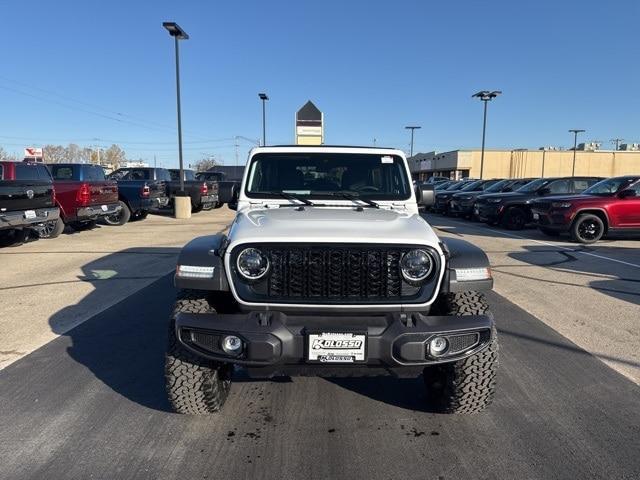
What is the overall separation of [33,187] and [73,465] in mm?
9290

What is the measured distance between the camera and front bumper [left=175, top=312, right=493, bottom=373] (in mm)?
2980

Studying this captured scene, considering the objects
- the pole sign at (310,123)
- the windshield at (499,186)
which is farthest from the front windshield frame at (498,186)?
the pole sign at (310,123)

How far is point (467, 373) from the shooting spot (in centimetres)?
336

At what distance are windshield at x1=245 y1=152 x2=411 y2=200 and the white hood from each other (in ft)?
1.70

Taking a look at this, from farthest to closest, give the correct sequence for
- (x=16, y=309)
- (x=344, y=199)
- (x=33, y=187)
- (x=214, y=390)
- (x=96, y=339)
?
(x=33, y=187)
(x=16, y=309)
(x=96, y=339)
(x=344, y=199)
(x=214, y=390)

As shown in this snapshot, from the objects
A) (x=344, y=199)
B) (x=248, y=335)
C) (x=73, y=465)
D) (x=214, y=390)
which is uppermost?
(x=344, y=199)

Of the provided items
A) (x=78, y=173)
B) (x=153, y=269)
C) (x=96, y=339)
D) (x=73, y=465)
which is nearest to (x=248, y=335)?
(x=73, y=465)

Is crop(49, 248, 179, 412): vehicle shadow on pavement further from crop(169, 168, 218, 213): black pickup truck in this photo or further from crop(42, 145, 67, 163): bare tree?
crop(42, 145, 67, 163): bare tree

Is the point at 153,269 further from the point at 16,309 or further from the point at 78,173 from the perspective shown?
the point at 78,173

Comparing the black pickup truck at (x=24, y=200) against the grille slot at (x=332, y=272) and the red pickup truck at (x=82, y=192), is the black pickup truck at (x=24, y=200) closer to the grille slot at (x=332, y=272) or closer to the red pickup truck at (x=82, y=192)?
the red pickup truck at (x=82, y=192)

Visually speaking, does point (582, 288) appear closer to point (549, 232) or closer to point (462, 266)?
point (462, 266)

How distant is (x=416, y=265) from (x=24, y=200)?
32.2 feet

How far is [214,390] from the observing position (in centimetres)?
346

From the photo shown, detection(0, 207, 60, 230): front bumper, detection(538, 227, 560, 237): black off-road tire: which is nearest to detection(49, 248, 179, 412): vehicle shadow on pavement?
detection(0, 207, 60, 230): front bumper
